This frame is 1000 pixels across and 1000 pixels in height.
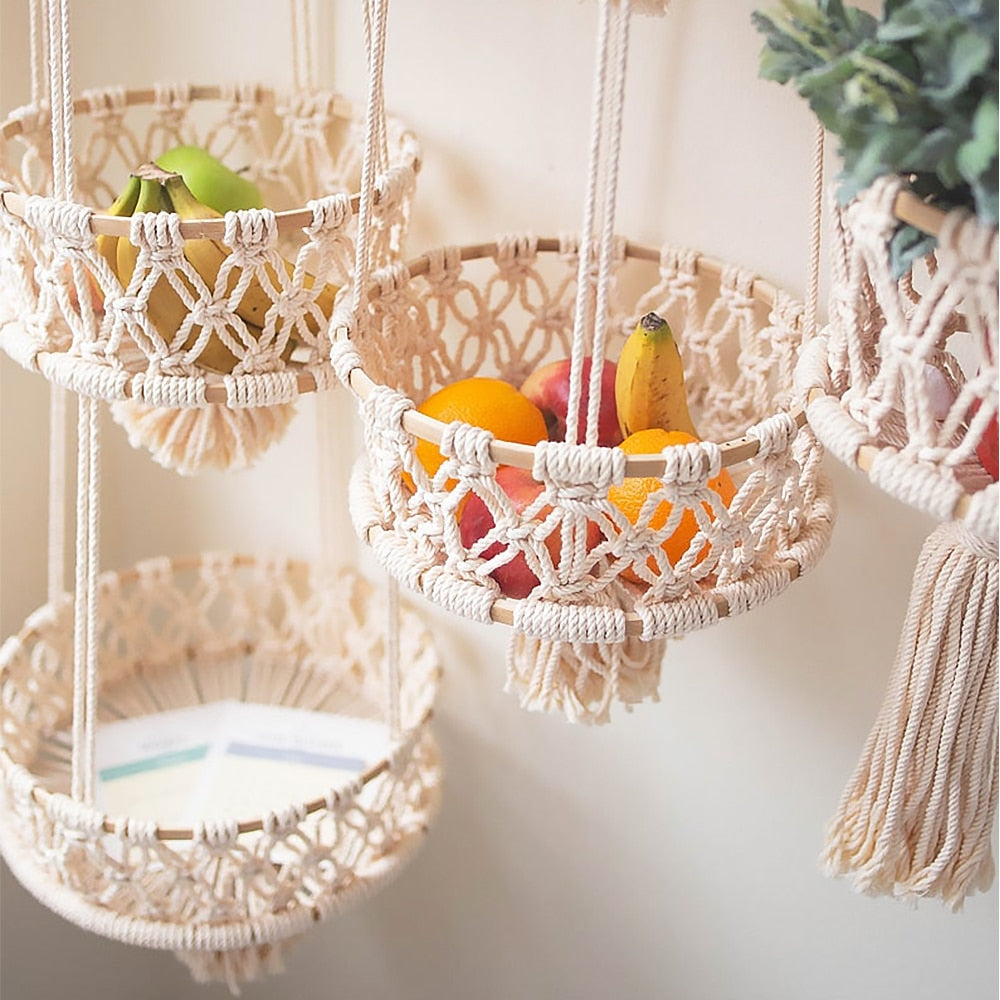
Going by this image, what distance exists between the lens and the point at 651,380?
70 cm

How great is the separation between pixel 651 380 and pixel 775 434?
115 mm

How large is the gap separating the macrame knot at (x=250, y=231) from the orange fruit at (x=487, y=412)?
5.6 inches

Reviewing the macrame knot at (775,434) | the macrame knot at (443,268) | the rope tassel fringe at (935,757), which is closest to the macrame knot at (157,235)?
the macrame knot at (443,268)

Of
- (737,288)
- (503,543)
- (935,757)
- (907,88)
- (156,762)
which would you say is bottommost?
(156,762)

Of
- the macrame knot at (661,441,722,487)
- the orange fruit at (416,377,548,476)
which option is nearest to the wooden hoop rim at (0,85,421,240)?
the orange fruit at (416,377,548,476)

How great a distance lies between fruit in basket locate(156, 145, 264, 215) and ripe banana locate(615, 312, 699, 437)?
1.02ft

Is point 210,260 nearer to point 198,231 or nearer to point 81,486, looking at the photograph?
point 198,231

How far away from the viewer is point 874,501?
83 centimetres

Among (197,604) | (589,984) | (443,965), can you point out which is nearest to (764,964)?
(589,984)

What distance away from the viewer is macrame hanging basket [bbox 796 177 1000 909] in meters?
0.48

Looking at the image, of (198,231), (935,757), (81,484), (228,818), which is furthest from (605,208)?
(228,818)

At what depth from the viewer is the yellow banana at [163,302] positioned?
70 centimetres

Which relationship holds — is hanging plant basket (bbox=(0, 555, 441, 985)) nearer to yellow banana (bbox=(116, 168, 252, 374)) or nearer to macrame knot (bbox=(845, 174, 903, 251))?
yellow banana (bbox=(116, 168, 252, 374))

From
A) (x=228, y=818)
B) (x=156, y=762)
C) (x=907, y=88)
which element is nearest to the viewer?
(x=907, y=88)
